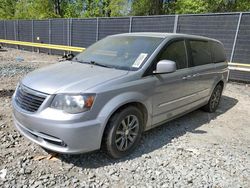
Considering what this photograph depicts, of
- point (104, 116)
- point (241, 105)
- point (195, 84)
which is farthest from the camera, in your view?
point (241, 105)

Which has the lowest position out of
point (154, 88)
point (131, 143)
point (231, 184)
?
point (231, 184)

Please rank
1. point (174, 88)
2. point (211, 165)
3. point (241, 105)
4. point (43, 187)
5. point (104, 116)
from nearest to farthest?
point (43, 187)
point (104, 116)
point (211, 165)
point (174, 88)
point (241, 105)

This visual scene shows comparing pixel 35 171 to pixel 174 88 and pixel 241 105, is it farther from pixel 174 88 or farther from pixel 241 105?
pixel 241 105

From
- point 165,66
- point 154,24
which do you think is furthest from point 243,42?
point 165,66

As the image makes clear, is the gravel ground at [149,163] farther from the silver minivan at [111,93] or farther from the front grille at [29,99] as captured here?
the front grille at [29,99]

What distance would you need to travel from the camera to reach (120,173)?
9.76 feet

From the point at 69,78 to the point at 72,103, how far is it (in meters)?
0.45

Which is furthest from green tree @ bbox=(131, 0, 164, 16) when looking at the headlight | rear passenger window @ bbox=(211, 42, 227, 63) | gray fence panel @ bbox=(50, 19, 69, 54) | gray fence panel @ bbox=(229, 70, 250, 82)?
the headlight

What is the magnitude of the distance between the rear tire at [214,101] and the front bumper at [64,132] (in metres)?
3.26

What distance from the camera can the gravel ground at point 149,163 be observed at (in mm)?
2820

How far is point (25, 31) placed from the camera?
1819 cm

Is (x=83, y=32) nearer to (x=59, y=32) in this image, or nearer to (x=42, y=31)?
(x=59, y=32)

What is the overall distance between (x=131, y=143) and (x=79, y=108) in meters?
1.04

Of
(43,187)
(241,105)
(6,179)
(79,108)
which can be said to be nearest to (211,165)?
(79,108)
